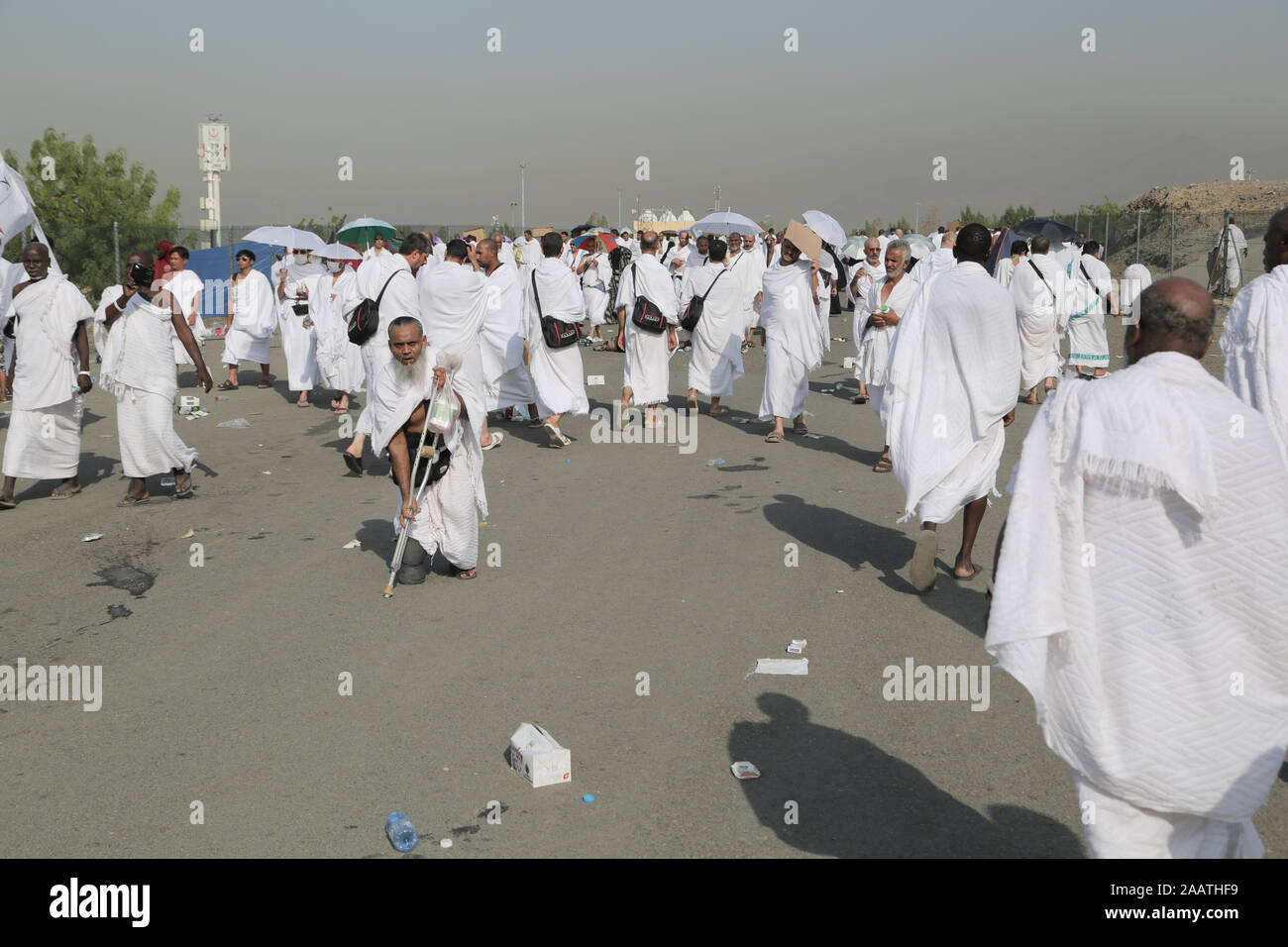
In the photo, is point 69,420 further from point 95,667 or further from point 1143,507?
point 1143,507

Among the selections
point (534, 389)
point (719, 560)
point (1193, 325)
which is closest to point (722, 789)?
point (1193, 325)

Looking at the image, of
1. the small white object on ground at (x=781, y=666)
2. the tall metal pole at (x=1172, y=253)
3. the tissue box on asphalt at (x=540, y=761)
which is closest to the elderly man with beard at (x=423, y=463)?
the small white object on ground at (x=781, y=666)

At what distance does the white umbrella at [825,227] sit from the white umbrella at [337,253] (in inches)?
281

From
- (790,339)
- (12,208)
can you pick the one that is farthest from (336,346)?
(790,339)

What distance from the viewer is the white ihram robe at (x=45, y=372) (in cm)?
945

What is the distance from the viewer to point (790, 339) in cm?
1228

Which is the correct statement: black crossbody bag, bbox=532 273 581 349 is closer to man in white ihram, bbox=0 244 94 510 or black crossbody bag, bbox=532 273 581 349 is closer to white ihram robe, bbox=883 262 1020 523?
man in white ihram, bbox=0 244 94 510

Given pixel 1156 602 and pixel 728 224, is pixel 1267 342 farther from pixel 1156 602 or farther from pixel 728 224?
pixel 728 224

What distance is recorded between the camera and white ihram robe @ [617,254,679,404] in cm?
1321

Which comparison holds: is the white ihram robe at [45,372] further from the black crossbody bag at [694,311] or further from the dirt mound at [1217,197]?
the dirt mound at [1217,197]

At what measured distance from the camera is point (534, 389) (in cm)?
1271

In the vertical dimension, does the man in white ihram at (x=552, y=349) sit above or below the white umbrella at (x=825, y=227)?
below
